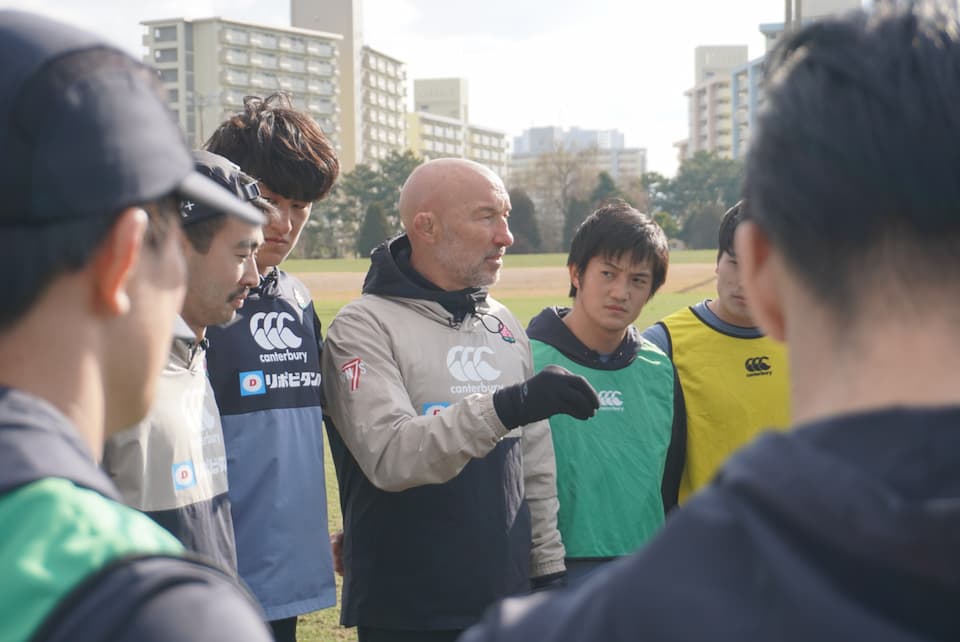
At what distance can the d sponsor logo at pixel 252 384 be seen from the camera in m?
3.41

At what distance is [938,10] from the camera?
111 cm

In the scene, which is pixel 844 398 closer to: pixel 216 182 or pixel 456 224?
pixel 216 182

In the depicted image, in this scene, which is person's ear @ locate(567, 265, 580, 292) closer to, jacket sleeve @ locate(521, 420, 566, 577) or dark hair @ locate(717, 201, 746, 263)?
dark hair @ locate(717, 201, 746, 263)

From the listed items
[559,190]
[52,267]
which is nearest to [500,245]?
[52,267]

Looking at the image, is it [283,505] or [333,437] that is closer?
[283,505]

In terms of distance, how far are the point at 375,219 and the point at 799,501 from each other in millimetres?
59765

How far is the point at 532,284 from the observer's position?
4091cm

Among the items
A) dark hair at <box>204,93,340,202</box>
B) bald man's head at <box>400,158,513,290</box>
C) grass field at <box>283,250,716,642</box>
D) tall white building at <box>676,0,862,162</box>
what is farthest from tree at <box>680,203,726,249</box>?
dark hair at <box>204,93,340,202</box>

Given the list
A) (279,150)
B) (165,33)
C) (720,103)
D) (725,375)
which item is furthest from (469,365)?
(720,103)

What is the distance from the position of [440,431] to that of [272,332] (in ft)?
2.37

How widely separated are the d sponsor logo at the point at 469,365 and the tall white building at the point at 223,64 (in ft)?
294

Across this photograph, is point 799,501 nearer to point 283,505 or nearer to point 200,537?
point 200,537

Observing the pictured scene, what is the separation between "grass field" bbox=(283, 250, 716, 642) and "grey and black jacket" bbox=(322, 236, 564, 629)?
21.4 m

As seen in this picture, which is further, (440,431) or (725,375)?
(725,375)
